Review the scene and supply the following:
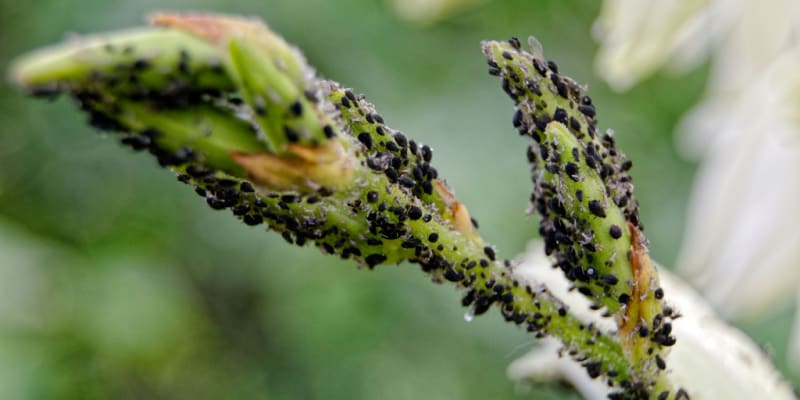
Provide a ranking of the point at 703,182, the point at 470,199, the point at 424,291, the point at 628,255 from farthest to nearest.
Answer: the point at 424,291 → the point at 470,199 → the point at 703,182 → the point at 628,255

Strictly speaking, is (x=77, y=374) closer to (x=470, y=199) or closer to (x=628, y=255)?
(x=470, y=199)

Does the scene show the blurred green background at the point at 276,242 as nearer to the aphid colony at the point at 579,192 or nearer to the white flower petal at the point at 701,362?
the white flower petal at the point at 701,362

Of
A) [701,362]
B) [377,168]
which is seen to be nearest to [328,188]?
[377,168]

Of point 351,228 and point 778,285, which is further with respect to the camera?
point 778,285

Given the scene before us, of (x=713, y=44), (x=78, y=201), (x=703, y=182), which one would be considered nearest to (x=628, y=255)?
(x=703, y=182)

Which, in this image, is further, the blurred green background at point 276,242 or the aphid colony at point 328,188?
Answer: the blurred green background at point 276,242

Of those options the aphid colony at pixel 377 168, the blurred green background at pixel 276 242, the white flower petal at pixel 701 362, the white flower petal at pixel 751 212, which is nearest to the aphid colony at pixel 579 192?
the aphid colony at pixel 377 168

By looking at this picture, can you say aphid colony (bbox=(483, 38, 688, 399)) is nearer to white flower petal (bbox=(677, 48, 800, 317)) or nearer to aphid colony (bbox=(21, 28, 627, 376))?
aphid colony (bbox=(21, 28, 627, 376))
